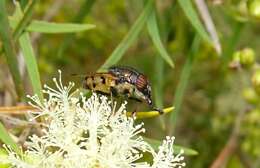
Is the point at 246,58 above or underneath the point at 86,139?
above

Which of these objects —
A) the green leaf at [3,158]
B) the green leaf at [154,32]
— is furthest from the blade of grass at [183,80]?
the green leaf at [3,158]

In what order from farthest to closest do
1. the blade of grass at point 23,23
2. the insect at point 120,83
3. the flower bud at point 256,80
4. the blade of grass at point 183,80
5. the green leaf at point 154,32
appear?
the flower bud at point 256,80
the blade of grass at point 183,80
the green leaf at point 154,32
the blade of grass at point 23,23
the insect at point 120,83

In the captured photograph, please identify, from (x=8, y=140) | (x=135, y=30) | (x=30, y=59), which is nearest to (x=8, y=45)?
(x=30, y=59)

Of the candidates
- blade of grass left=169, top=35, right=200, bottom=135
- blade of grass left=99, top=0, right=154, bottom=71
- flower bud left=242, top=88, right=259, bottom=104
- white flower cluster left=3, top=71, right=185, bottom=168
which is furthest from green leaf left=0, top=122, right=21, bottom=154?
flower bud left=242, top=88, right=259, bottom=104

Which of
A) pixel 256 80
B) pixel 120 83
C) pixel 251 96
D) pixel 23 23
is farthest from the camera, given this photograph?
pixel 251 96

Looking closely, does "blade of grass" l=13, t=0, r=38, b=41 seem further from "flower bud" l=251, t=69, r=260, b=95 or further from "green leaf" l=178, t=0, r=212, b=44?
"flower bud" l=251, t=69, r=260, b=95

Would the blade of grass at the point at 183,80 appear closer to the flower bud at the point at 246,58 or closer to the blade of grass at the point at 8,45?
the flower bud at the point at 246,58

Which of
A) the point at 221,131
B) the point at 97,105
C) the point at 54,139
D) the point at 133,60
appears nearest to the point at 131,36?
the point at 97,105

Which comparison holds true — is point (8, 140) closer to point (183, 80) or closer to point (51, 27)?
point (51, 27)
